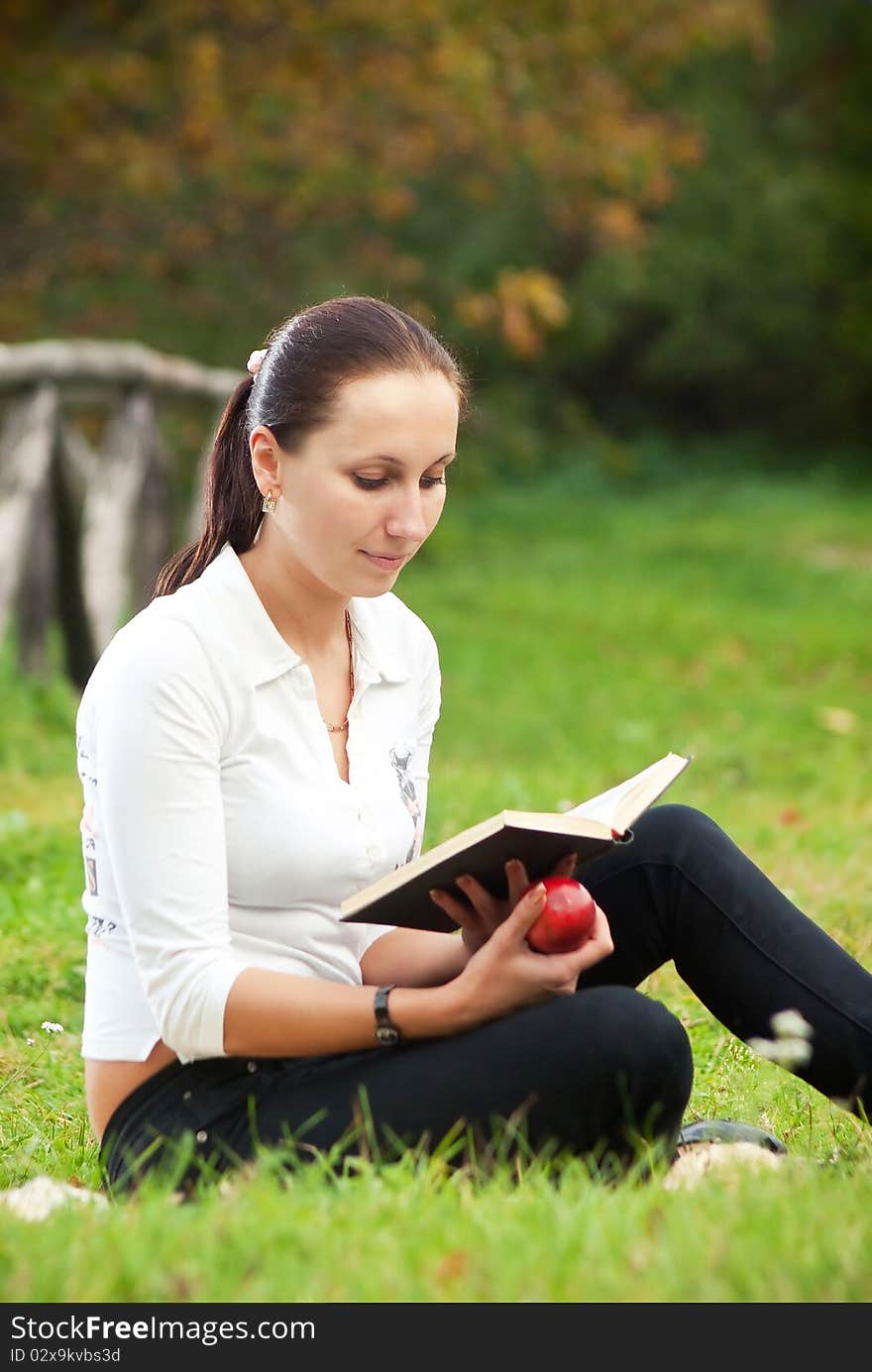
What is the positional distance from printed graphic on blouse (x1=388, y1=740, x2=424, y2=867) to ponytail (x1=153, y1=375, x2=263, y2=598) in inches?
16.2

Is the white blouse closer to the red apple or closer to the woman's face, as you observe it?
the woman's face

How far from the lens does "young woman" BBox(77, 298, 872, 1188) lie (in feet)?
8.03

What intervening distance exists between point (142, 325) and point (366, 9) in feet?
8.47

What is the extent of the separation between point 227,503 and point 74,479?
13.8ft

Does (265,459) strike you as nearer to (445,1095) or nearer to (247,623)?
(247,623)

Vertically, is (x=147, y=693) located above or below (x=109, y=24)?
below

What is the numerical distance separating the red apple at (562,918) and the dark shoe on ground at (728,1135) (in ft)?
1.70

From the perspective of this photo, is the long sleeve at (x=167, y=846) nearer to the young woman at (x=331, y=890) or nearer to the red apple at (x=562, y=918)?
the young woman at (x=331, y=890)

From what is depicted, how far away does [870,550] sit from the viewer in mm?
13961

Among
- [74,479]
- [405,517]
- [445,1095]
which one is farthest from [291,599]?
[74,479]

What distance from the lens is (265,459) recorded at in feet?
8.87

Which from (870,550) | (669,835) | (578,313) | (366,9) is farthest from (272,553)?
(578,313)

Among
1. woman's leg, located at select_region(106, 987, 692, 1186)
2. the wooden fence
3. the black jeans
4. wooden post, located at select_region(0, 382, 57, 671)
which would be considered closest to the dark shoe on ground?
the black jeans

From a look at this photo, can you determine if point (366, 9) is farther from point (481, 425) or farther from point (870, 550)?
point (870, 550)
